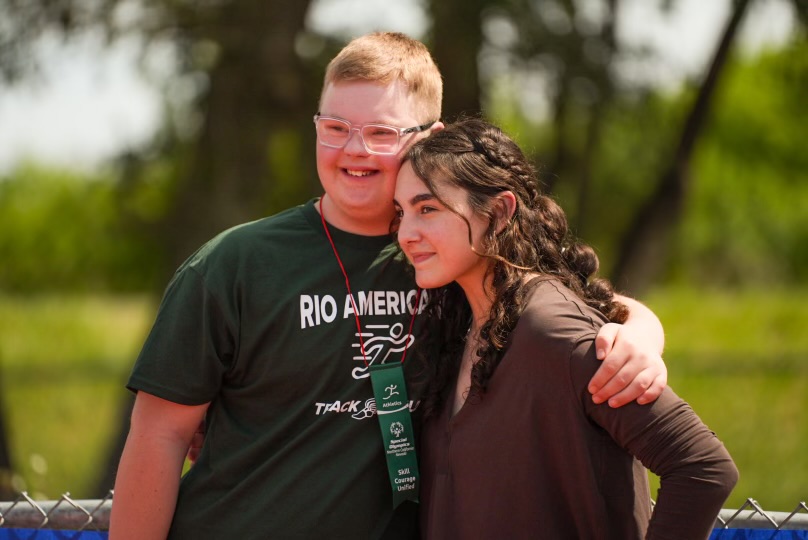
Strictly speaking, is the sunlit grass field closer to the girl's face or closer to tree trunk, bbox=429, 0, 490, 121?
tree trunk, bbox=429, 0, 490, 121

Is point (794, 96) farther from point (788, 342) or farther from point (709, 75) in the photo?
point (788, 342)

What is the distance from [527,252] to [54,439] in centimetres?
1011

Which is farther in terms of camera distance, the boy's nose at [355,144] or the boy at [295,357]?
the boy's nose at [355,144]

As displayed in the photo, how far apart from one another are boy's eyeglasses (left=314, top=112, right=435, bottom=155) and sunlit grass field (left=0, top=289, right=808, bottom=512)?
9.10ft

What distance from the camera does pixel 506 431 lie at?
212 cm

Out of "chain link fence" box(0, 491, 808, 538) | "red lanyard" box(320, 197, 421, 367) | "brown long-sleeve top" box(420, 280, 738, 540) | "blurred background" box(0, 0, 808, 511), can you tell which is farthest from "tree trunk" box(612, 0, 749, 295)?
"brown long-sleeve top" box(420, 280, 738, 540)

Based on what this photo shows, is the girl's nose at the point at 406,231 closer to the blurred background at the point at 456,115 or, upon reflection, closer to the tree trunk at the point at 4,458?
the blurred background at the point at 456,115

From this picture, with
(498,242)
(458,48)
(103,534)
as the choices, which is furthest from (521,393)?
(458,48)

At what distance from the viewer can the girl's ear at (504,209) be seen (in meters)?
2.26

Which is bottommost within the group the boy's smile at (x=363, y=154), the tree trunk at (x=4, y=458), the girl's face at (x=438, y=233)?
the tree trunk at (x=4, y=458)

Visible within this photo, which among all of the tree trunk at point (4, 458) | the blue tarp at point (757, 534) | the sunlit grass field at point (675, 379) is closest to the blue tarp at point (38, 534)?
the blue tarp at point (757, 534)

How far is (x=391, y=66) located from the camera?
2.36 m

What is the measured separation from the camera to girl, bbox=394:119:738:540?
76.7 inches

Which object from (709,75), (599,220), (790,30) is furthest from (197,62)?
(599,220)
